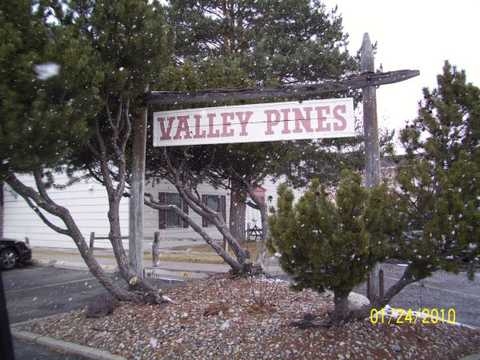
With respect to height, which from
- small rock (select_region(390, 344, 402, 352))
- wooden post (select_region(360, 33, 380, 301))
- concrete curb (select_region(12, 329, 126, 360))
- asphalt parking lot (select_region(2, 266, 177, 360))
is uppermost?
wooden post (select_region(360, 33, 380, 301))

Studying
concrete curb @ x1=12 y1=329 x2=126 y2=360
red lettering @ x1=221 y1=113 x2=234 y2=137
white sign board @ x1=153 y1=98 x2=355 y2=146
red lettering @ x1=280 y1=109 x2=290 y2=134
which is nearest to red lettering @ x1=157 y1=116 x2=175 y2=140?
white sign board @ x1=153 y1=98 x2=355 y2=146

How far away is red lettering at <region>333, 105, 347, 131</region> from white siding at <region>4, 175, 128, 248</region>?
14209 millimetres

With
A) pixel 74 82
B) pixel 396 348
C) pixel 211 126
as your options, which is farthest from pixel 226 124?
pixel 396 348

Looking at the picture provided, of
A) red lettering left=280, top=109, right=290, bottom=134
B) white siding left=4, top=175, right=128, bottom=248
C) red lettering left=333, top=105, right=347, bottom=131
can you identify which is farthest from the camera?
white siding left=4, top=175, right=128, bottom=248

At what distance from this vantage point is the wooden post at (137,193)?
706 centimetres

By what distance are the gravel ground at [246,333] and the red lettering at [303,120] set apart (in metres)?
2.21

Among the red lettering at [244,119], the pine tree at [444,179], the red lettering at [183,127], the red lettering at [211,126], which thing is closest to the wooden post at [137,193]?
the red lettering at [183,127]

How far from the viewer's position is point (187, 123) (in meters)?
7.05

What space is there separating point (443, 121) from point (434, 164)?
466mm

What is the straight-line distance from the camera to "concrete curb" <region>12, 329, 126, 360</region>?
5164mm

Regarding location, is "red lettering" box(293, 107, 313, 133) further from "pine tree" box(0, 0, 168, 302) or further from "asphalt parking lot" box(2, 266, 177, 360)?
"asphalt parking lot" box(2, 266, 177, 360)

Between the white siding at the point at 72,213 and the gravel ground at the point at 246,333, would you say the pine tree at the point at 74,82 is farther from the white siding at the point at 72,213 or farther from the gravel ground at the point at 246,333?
the white siding at the point at 72,213

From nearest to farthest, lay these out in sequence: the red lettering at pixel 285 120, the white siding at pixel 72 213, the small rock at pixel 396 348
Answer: the small rock at pixel 396 348, the red lettering at pixel 285 120, the white siding at pixel 72 213

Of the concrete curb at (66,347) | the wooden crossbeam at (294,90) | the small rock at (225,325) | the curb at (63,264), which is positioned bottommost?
the curb at (63,264)
